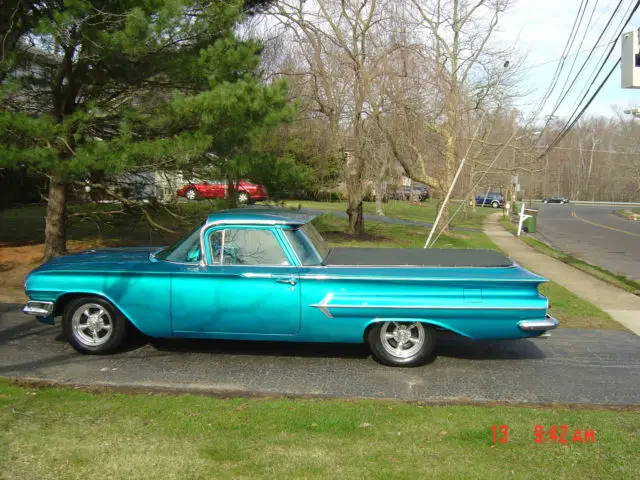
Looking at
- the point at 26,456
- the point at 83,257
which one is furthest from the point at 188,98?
the point at 26,456

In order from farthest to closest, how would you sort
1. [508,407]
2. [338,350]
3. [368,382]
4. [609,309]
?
[609,309]
[338,350]
[368,382]
[508,407]

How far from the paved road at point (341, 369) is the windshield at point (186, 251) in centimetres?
103

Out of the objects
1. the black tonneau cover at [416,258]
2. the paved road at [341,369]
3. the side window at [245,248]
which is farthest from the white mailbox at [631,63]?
the side window at [245,248]

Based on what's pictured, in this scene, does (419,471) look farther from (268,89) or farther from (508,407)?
(268,89)

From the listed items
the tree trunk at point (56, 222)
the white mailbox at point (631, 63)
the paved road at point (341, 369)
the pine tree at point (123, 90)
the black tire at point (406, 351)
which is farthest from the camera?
the tree trunk at point (56, 222)

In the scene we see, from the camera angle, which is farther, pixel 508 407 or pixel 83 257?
pixel 83 257

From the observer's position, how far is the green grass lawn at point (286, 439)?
376cm

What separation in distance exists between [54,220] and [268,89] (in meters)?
5.07

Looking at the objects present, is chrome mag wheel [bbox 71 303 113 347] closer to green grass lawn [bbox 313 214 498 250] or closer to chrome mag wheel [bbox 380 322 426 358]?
chrome mag wheel [bbox 380 322 426 358]

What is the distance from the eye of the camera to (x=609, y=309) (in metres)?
10.2

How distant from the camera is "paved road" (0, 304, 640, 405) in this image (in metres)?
5.43

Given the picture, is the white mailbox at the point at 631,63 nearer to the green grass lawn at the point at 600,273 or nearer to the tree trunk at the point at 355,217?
the green grass lawn at the point at 600,273

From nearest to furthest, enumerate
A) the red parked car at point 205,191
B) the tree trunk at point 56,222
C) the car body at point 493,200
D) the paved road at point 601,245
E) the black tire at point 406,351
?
1. the black tire at point 406,351
2. the tree trunk at point 56,222
3. the red parked car at point 205,191
4. the paved road at point 601,245
5. the car body at point 493,200

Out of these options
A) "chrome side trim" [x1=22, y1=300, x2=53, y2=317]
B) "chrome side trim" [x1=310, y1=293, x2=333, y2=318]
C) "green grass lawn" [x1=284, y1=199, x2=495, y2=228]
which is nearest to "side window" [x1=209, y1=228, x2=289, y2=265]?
"chrome side trim" [x1=310, y1=293, x2=333, y2=318]
